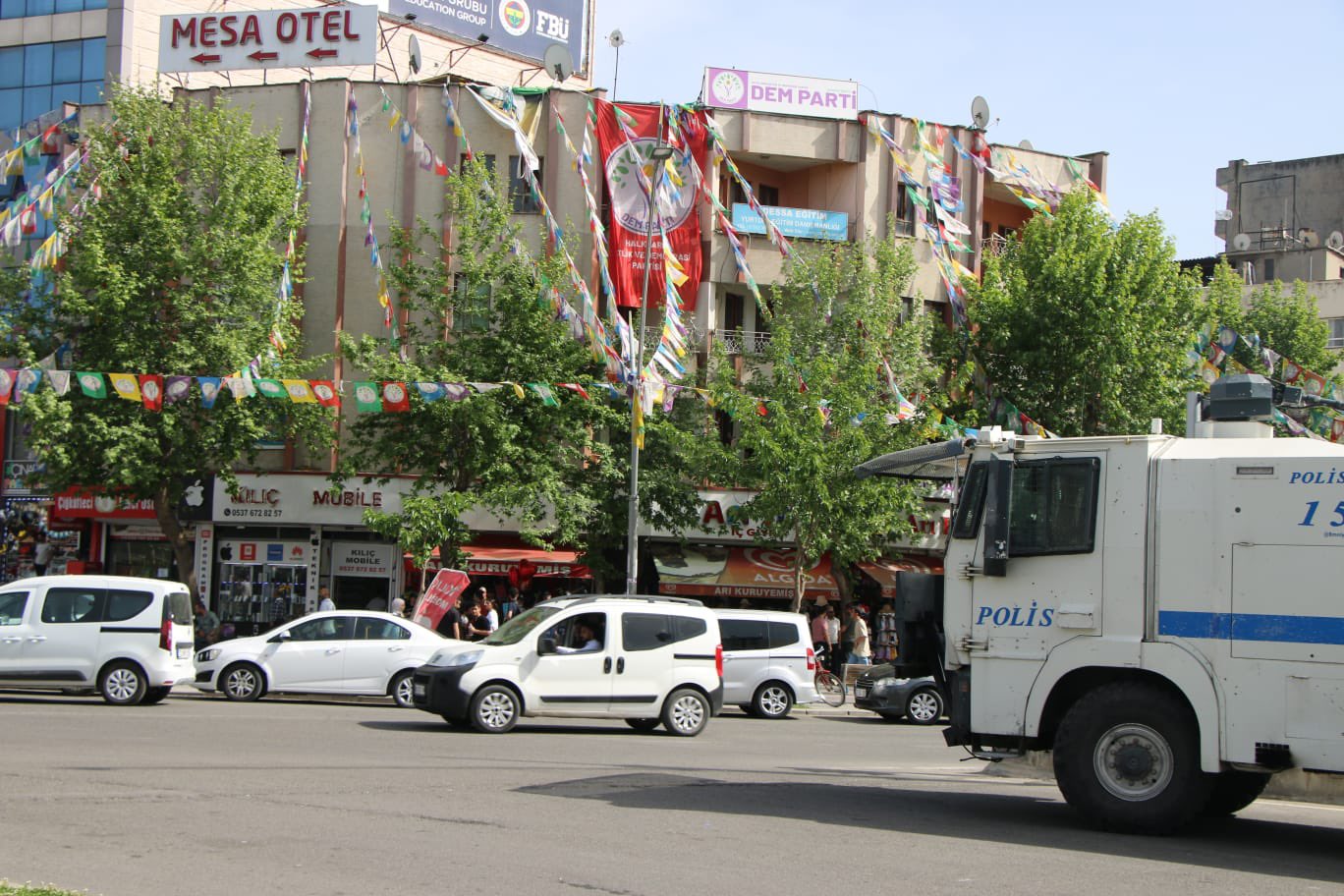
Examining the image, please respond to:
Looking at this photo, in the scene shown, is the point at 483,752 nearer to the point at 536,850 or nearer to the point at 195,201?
the point at 536,850

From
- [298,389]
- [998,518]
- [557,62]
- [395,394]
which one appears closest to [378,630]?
[298,389]

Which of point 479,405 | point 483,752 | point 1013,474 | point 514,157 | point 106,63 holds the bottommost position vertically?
point 483,752

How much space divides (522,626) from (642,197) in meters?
18.5

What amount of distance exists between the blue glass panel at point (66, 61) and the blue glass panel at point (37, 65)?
0.60 ft

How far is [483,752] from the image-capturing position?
1498 centimetres

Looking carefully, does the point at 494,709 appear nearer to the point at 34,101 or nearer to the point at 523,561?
the point at 523,561

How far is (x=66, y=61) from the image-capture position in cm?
4250

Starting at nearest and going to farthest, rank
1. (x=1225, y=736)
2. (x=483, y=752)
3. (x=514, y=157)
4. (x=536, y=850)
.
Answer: (x=536, y=850)
(x=1225, y=736)
(x=483, y=752)
(x=514, y=157)

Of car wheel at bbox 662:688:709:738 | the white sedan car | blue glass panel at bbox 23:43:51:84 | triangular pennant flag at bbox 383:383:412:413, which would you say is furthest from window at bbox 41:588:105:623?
blue glass panel at bbox 23:43:51:84

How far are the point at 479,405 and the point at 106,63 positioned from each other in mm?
20867

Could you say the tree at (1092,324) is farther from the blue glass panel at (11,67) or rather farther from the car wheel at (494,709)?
the blue glass panel at (11,67)

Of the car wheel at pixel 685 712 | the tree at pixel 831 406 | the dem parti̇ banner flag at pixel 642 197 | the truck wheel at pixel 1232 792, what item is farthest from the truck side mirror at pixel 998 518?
the dem parti̇ banner flag at pixel 642 197

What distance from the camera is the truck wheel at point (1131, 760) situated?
1006cm

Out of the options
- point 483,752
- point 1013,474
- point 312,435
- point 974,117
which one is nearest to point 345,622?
point 483,752
